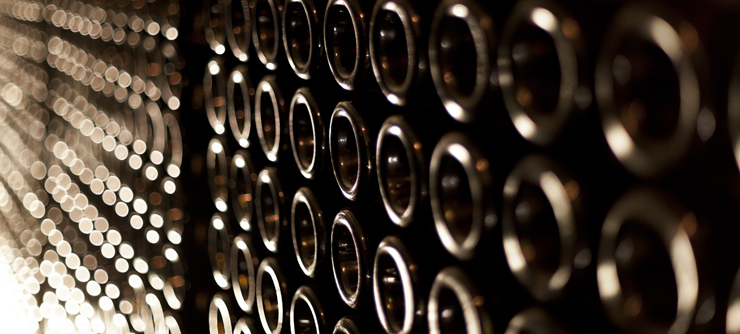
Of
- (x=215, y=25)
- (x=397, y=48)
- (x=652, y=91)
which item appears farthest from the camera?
(x=215, y=25)

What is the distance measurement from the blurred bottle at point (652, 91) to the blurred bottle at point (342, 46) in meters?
0.15

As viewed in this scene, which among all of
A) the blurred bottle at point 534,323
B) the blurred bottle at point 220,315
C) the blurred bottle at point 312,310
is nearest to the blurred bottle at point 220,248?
the blurred bottle at point 220,315

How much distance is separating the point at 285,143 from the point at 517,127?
0.22m

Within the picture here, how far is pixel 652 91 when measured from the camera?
0.56ft

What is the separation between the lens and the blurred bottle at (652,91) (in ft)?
0.51

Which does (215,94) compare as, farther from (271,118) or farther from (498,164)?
(498,164)

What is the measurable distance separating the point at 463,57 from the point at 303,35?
16 centimetres

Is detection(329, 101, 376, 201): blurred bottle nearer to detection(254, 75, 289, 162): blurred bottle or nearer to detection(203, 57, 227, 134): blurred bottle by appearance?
detection(254, 75, 289, 162): blurred bottle

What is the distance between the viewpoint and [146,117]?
0.68m

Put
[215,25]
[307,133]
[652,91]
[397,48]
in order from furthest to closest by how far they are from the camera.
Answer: [215,25] → [307,133] → [397,48] → [652,91]

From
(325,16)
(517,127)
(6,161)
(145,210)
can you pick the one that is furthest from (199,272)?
(6,161)

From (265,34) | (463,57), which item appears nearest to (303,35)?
(265,34)

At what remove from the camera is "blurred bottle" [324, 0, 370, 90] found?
0.31m

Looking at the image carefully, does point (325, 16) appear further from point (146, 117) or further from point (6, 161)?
point (6, 161)
